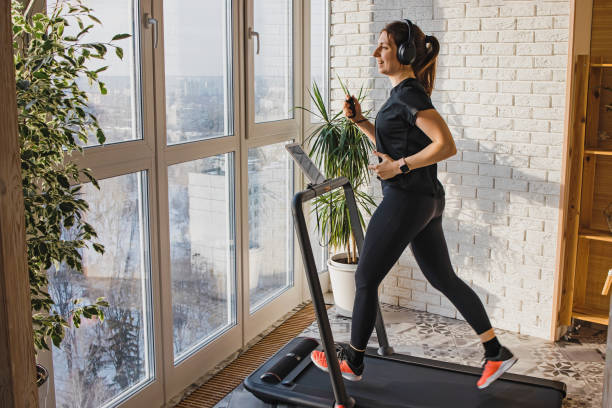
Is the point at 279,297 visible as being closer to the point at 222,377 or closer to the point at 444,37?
the point at 222,377

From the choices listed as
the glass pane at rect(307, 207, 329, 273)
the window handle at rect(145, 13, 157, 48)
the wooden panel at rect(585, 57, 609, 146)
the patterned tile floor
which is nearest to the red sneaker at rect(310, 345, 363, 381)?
the patterned tile floor

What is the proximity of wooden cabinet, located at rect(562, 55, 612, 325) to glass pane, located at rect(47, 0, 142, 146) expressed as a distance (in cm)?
234

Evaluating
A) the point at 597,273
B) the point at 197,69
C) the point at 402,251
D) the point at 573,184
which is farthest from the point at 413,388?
the point at 197,69

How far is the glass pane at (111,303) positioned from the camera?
8.77ft

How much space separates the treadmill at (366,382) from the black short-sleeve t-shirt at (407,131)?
1.14ft

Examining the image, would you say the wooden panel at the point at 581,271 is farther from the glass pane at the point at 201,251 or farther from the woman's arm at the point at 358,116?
the glass pane at the point at 201,251

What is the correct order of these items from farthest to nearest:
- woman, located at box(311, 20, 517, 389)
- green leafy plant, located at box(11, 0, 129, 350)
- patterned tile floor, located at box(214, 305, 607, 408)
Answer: patterned tile floor, located at box(214, 305, 607, 408)
woman, located at box(311, 20, 517, 389)
green leafy plant, located at box(11, 0, 129, 350)

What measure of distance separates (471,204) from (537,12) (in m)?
1.17

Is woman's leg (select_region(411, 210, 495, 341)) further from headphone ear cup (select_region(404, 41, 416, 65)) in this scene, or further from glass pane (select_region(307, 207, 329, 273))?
glass pane (select_region(307, 207, 329, 273))

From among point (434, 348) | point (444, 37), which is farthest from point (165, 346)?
point (444, 37)

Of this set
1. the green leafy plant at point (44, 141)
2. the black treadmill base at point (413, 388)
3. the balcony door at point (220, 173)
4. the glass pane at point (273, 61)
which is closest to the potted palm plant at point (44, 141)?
the green leafy plant at point (44, 141)

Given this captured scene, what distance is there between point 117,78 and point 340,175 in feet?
5.57

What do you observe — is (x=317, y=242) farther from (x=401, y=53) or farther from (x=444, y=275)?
(x=401, y=53)

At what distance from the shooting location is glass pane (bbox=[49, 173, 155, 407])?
8.77 feet
